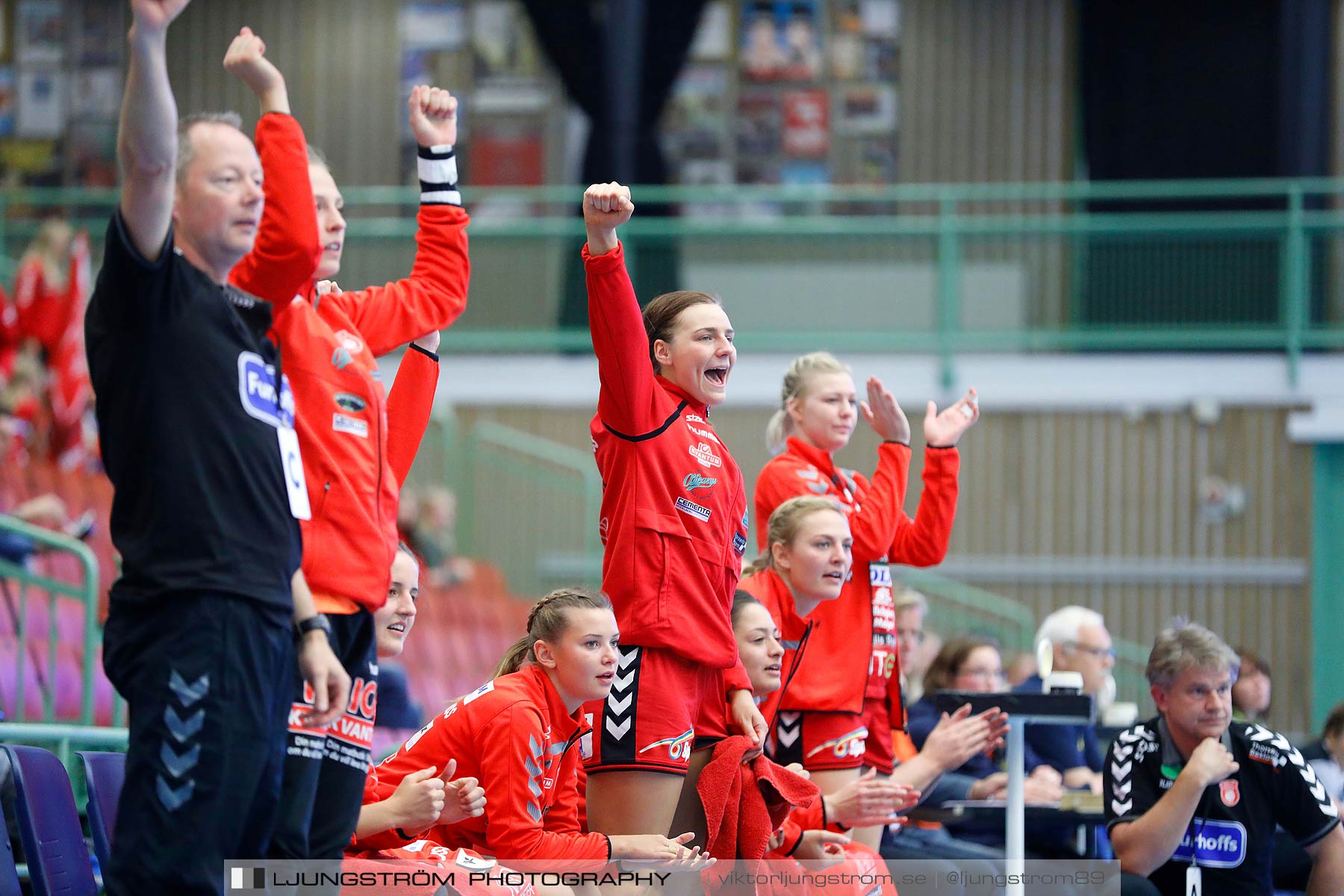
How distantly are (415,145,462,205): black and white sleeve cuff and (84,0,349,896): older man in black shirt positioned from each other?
33.5 inches

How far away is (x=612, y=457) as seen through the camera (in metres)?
3.35

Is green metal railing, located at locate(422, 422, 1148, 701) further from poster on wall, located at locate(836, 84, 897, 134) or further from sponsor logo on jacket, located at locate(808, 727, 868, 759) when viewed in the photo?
sponsor logo on jacket, located at locate(808, 727, 868, 759)

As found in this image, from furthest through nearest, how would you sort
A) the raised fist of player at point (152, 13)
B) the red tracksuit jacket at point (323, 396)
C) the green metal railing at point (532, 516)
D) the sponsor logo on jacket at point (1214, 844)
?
the green metal railing at point (532, 516), the sponsor logo on jacket at point (1214, 844), the red tracksuit jacket at point (323, 396), the raised fist of player at point (152, 13)

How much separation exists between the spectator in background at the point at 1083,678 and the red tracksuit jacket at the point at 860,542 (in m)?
1.35

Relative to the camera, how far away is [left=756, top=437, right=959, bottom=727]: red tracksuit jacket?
167 inches

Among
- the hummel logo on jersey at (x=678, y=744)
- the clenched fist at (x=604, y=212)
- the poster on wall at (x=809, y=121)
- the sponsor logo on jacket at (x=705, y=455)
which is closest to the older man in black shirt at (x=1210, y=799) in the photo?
the hummel logo on jersey at (x=678, y=744)

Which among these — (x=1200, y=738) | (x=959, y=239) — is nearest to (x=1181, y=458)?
(x=959, y=239)

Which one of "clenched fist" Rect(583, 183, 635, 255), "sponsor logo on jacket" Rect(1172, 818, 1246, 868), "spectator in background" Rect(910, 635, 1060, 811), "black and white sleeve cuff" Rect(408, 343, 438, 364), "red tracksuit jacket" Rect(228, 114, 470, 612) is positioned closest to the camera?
"red tracksuit jacket" Rect(228, 114, 470, 612)

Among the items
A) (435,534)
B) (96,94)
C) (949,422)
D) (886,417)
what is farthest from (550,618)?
(96,94)

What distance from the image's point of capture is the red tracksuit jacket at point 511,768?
10.7ft

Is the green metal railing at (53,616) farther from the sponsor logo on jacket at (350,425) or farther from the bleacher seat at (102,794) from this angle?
the sponsor logo on jacket at (350,425)

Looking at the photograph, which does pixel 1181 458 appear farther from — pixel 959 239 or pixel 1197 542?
pixel 959 239

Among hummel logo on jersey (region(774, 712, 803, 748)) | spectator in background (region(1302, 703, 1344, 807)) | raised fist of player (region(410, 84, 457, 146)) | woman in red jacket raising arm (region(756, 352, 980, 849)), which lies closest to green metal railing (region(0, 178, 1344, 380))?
spectator in background (region(1302, 703, 1344, 807))

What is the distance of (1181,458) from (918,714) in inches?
218
